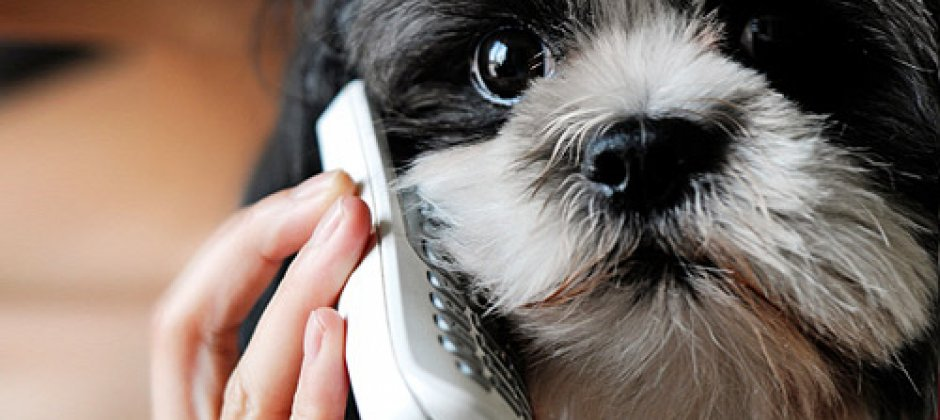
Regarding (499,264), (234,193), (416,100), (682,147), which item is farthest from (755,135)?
(234,193)

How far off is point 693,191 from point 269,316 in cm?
42

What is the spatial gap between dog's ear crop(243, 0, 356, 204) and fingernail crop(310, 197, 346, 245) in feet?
1.03

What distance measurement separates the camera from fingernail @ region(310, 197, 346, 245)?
933 mm

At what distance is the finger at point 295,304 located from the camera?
925 mm

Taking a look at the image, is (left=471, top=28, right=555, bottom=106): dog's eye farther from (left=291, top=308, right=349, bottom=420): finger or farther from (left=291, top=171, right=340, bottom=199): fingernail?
(left=291, top=308, right=349, bottom=420): finger

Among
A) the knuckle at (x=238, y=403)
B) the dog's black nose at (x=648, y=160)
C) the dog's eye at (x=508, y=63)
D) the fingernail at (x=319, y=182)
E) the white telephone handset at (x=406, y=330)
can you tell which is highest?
the dog's eye at (x=508, y=63)

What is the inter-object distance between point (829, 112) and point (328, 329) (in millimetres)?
497

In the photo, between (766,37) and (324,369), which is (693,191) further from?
(324,369)

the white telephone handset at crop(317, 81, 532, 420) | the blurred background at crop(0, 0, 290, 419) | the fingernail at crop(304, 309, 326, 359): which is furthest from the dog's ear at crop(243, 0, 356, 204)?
the fingernail at crop(304, 309, 326, 359)

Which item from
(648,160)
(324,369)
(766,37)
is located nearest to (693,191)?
(648,160)

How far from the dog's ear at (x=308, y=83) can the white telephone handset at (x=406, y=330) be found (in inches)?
8.9

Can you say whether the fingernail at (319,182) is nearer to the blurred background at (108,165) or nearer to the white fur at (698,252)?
the white fur at (698,252)

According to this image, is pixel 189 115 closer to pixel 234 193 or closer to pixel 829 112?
pixel 234 193

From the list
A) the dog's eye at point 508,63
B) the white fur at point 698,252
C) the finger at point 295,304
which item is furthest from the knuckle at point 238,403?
the dog's eye at point 508,63
